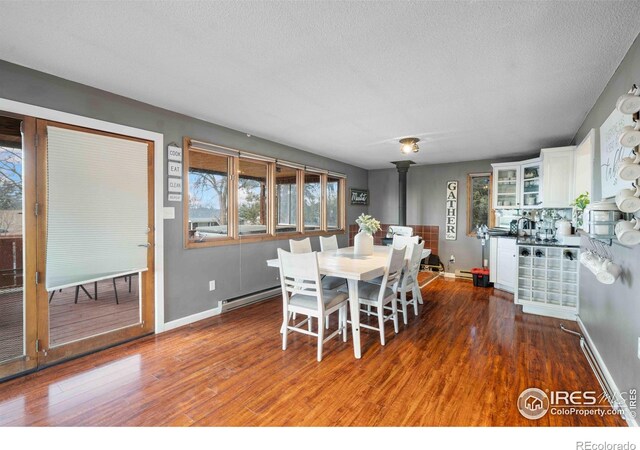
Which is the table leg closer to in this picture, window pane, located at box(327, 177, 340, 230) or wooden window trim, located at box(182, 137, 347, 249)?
wooden window trim, located at box(182, 137, 347, 249)

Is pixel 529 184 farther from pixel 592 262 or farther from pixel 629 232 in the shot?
pixel 629 232

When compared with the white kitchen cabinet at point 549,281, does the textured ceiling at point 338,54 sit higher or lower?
higher

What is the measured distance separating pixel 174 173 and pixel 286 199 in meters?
2.03

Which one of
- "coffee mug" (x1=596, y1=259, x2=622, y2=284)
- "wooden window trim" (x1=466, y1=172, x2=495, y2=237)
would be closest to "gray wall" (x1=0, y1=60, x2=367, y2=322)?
"wooden window trim" (x1=466, y1=172, x2=495, y2=237)

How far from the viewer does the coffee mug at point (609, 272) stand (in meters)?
1.93

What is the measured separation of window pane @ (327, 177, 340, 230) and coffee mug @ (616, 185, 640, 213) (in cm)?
455

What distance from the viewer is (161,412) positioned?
1.90 m

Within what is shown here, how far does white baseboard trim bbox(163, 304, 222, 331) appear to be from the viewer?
10.7 ft

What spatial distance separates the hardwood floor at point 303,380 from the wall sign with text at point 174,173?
1.43 m

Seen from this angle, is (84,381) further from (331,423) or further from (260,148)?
(260,148)

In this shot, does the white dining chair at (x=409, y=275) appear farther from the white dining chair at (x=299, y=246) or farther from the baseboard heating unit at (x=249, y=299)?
the baseboard heating unit at (x=249, y=299)

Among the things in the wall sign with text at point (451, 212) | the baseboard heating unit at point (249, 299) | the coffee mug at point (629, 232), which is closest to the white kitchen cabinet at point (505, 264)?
the wall sign with text at point (451, 212)

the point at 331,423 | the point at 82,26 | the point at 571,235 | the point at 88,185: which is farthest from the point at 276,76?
the point at 571,235

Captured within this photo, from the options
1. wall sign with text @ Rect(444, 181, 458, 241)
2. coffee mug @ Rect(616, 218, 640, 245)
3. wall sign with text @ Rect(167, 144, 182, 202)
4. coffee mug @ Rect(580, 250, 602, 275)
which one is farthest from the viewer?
wall sign with text @ Rect(444, 181, 458, 241)
